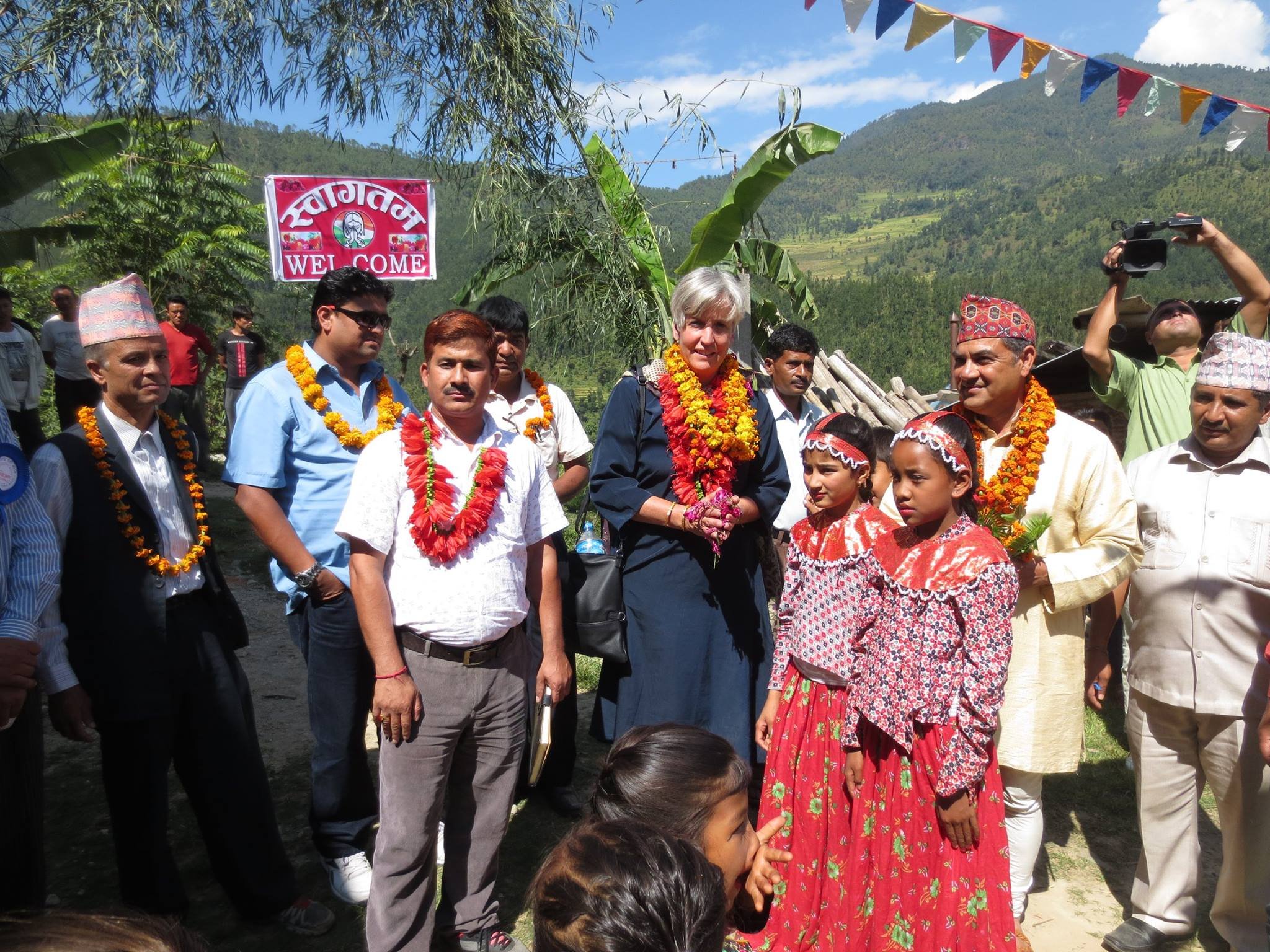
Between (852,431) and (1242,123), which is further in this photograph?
(1242,123)

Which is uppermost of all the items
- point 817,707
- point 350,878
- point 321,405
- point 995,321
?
point 995,321

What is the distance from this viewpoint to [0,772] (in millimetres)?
2100

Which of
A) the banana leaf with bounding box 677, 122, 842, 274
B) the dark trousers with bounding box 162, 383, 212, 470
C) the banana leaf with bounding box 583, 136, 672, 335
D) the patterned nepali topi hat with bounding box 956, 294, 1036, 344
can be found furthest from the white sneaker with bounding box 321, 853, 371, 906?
the dark trousers with bounding box 162, 383, 212, 470

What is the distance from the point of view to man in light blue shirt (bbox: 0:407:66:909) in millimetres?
2053

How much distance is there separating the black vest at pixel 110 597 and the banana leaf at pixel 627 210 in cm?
505

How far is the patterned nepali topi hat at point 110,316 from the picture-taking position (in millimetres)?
2537

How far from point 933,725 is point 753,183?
178 inches

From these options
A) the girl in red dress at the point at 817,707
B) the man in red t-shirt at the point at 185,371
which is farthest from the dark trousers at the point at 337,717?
the man in red t-shirt at the point at 185,371

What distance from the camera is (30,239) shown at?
7773mm

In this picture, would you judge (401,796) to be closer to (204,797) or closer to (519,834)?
(204,797)

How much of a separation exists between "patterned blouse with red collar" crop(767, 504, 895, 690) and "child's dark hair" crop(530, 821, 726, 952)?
144 centimetres

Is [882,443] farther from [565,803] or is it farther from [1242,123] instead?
[1242,123]

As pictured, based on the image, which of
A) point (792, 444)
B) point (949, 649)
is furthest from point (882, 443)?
point (949, 649)

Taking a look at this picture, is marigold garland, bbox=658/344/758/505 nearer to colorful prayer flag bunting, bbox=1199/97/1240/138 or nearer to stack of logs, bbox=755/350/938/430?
stack of logs, bbox=755/350/938/430
